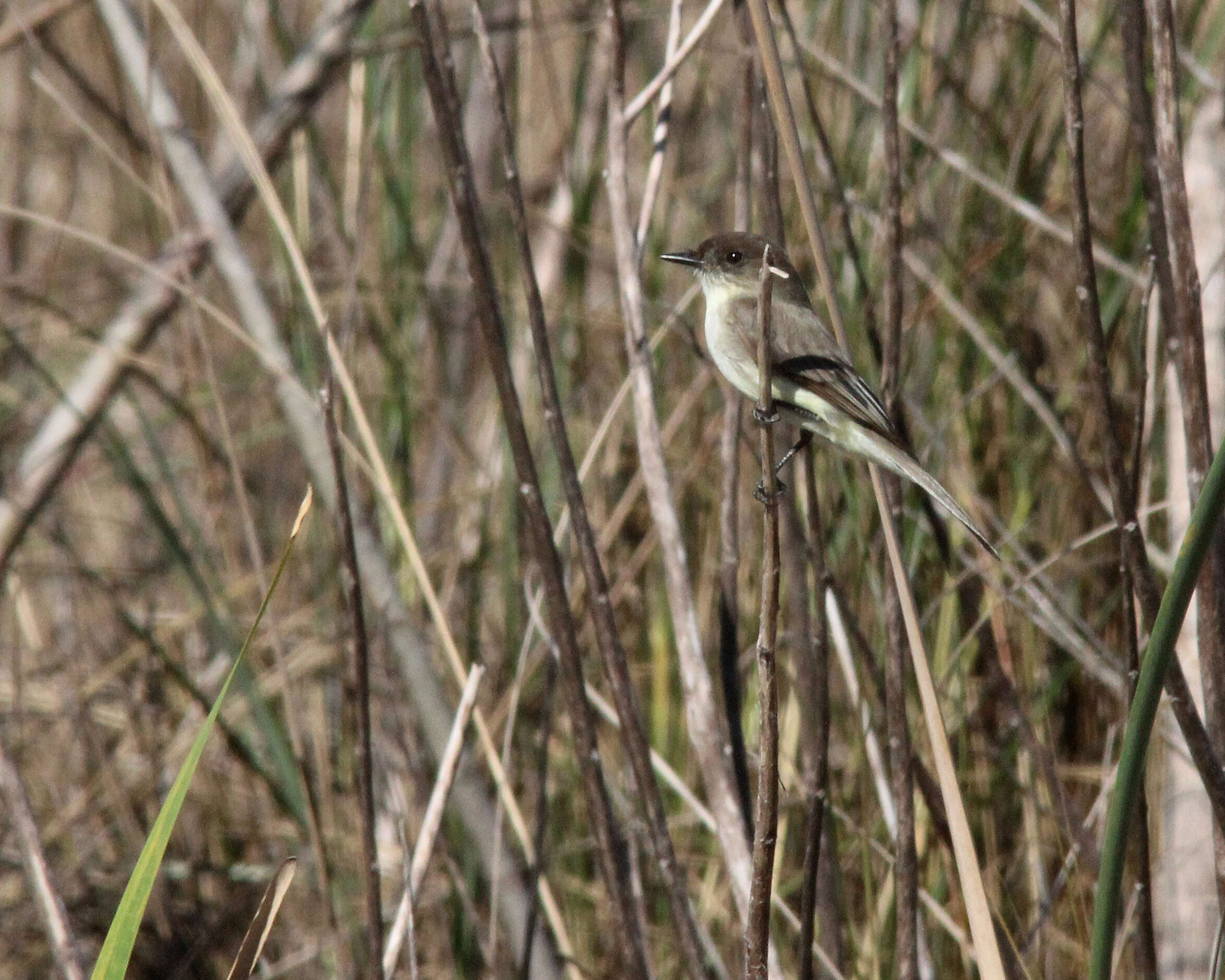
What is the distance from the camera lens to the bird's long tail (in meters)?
1.90

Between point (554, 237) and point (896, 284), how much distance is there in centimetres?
214

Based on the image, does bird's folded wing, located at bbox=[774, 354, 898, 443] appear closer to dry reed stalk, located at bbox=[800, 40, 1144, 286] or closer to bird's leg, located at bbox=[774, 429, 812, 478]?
bird's leg, located at bbox=[774, 429, 812, 478]

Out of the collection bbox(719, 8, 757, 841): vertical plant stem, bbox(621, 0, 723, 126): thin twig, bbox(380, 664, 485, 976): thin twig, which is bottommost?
bbox(380, 664, 485, 976): thin twig

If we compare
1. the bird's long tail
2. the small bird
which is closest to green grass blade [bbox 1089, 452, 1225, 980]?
the small bird

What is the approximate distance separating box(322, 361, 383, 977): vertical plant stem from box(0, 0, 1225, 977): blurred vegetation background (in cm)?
34

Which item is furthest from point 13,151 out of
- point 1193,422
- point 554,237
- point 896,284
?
point 1193,422

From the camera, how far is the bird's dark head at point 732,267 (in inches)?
86.9

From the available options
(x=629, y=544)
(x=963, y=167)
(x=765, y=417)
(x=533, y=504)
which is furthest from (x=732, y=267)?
(x=629, y=544)

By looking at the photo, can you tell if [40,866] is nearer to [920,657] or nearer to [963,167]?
[920,657]

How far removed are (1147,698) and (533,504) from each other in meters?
0.88

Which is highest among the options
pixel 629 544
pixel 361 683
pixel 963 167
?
pixel 963 167

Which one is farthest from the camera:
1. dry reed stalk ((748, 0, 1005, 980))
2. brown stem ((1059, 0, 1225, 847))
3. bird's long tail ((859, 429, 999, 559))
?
bird's long tail ((859, 429, 999, 559))

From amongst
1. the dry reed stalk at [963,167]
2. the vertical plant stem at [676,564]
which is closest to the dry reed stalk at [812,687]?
the vertical plant stem at [676,564]

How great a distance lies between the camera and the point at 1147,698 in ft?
4.02
